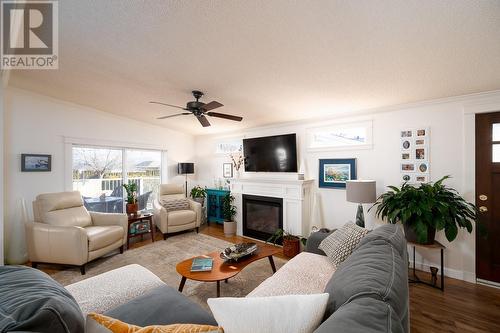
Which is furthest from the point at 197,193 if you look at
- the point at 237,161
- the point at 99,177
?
the point at 99,177

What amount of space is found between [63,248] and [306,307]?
3.27 m

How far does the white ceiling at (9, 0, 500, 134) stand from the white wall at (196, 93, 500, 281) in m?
0.20

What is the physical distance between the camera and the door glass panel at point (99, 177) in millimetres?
3951

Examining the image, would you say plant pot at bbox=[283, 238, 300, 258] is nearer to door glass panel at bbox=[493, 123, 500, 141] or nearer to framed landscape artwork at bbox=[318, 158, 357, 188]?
framed landscape artwork at bbox=[318, 158, 357, 188]

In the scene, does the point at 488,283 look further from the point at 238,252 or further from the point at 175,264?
the point at 175,264

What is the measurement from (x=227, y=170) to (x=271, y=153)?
1431mm

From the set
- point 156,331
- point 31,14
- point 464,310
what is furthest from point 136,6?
point 464,310

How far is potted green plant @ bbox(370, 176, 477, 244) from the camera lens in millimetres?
2314

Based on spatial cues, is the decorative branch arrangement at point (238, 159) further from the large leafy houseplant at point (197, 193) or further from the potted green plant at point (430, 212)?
the potted green plant at point (430, 212)

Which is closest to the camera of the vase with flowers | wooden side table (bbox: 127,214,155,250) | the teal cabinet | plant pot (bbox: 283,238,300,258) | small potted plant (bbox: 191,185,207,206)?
plant pot (bbox: 283,238,300,258)

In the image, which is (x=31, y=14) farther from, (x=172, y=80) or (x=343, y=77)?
(x=343, y=77)

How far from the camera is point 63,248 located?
8.99ft

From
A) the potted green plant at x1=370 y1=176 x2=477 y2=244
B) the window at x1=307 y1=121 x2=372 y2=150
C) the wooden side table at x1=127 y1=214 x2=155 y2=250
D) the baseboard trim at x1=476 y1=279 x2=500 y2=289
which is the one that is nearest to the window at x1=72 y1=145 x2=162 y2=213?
the wooden side table at x1=127 y1=214 x2=155 y2=250

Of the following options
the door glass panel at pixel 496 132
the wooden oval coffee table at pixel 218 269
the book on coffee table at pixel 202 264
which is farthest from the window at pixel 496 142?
the book on coffee table at pixel 202 264
